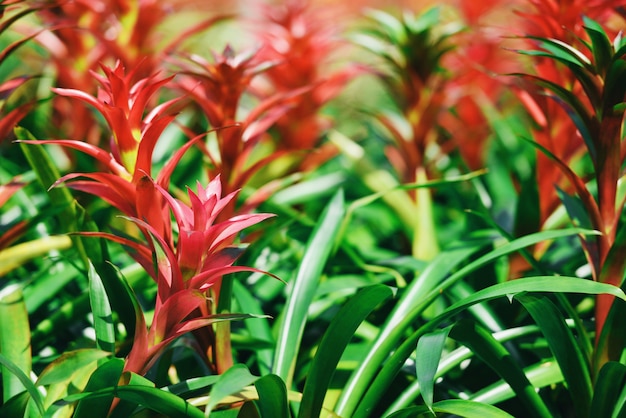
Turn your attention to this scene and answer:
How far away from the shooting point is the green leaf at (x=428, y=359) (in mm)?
981

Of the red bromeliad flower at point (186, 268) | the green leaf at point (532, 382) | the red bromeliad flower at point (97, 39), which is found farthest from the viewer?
the red bromeliad flower at point (97, 39)

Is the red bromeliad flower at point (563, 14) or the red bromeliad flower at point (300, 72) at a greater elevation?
the red bromeliad flower at point (563, 14)

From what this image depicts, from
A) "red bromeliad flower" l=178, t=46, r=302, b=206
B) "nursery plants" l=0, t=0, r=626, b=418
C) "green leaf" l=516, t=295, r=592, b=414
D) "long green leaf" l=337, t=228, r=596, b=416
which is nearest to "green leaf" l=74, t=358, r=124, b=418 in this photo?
"nursery plants" l=0, t=0, r=626, b=418

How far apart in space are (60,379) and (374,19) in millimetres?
1624

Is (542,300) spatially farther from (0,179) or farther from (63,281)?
(0,179)

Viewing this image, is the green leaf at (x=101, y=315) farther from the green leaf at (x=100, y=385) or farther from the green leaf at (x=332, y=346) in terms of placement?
the green leaf at (x=332, y=346)

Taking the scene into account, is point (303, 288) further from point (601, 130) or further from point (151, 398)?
point (601, 130)

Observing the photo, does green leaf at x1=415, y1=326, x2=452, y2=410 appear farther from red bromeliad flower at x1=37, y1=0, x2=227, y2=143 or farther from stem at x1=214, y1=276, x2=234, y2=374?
red bromeliad flower at x1=37, y1=0, x2=227, y2=143

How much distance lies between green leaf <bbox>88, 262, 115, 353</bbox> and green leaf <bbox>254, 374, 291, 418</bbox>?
283mm

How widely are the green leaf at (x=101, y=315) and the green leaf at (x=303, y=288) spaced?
33 centimetres

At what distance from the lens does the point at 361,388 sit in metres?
1.22

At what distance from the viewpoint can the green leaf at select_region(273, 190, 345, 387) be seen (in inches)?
50.2

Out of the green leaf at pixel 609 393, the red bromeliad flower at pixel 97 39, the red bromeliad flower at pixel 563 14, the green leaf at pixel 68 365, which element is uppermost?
the red bromeliad flower at pixel 563 14

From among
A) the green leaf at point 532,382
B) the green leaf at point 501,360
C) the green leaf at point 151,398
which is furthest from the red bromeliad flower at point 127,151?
the green leaf at point 532,382
